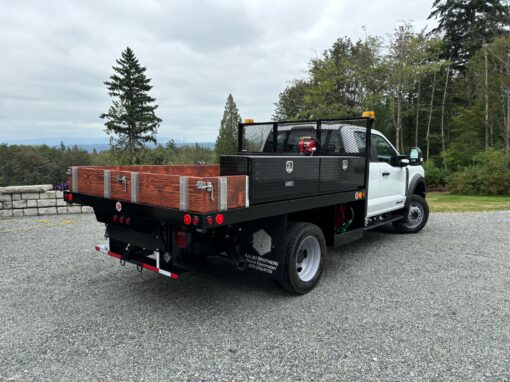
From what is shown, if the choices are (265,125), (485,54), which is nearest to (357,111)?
(485,54)

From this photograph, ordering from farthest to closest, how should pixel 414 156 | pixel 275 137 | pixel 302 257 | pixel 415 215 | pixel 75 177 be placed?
pixel 415 215, pixel 414 156, pixel 275 137, pixel 302 257, pixel 75 177

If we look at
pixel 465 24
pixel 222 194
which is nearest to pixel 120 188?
pixel 222 194

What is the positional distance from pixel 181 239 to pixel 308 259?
1.66m

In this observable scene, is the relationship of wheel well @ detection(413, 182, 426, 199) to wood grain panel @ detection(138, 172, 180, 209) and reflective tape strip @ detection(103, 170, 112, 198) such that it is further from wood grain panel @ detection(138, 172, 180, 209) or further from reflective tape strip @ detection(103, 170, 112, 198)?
reflective tape strip @ detection(103, 170, 112, 198)

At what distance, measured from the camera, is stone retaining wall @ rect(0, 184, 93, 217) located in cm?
877

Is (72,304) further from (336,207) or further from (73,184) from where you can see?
(336,207)

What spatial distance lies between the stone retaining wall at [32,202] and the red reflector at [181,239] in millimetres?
6979

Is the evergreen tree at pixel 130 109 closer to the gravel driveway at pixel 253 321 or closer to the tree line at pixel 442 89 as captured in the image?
the tree line at pixel 442 89

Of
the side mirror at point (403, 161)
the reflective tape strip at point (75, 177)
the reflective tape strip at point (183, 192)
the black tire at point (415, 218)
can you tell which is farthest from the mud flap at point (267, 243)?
the black tire at point (415, 218)

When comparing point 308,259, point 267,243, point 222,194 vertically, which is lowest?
point 308,259

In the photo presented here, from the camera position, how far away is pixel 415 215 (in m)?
7.49

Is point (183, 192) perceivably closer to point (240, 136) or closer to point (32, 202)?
point (240, 136)

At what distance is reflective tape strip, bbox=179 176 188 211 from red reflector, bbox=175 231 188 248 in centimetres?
50

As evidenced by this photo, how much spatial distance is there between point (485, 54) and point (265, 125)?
21.7 m
